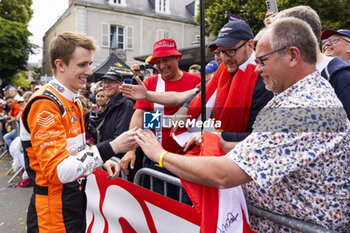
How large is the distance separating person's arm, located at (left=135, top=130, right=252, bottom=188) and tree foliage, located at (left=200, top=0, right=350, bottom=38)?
12.4m

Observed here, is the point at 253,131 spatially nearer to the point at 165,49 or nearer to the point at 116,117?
the point at 165,49

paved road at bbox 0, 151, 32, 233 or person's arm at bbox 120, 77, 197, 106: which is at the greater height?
person's arm at bbox 120, 77, 197, 106

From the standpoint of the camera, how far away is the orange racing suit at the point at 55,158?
1629mm

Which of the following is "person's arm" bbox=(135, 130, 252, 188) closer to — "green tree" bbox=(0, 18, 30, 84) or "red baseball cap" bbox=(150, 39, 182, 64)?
"red baseball cap" bbox=(150, 39, 182, 64)

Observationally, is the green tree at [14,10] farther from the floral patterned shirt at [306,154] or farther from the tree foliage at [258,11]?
the floral patterned shirt at [306,154]

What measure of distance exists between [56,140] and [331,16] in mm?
13187

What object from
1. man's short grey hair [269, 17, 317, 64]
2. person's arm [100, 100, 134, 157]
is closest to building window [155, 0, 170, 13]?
person's arm [100, 100, 134, 157]

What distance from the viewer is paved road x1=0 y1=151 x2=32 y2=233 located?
3857 millimetres

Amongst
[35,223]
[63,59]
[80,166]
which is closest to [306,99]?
[80,166]

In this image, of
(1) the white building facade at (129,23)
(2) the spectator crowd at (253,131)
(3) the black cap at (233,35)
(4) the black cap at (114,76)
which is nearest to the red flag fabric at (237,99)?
(2) the spectator crowd at (253,131)

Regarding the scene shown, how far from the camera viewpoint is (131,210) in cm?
238

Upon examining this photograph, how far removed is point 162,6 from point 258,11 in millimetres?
13992

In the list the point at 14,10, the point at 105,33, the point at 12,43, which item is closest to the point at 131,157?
the point at 105,33

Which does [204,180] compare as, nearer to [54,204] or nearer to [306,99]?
[306,99]
